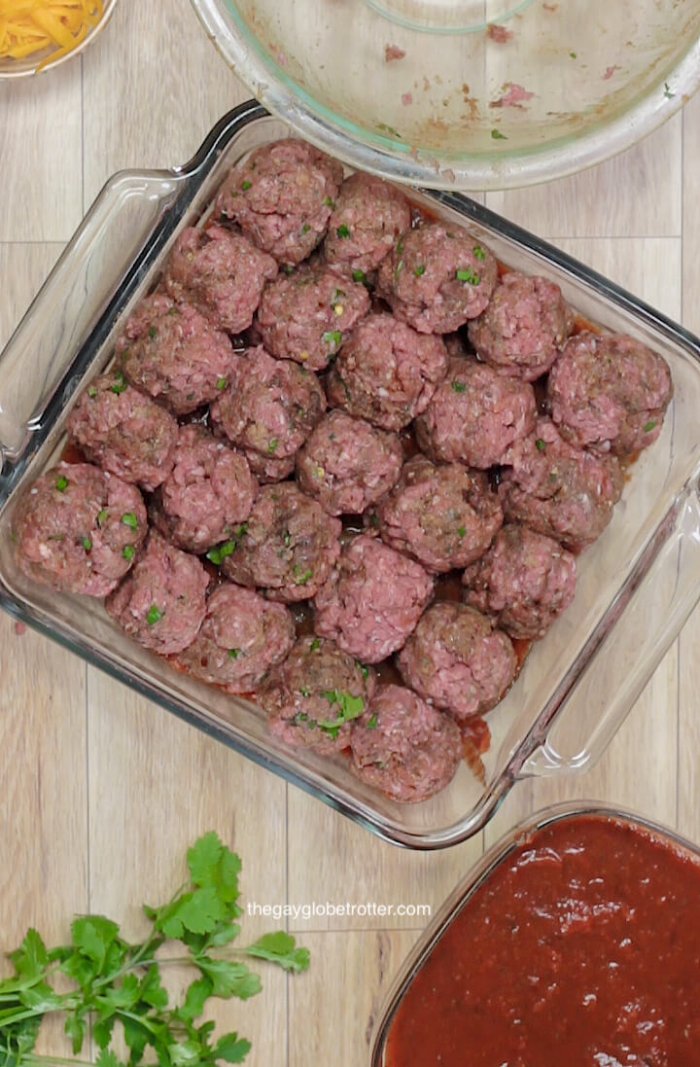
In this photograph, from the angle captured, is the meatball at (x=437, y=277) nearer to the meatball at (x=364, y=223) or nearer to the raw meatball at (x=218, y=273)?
the meatball at (x=364, y=223)

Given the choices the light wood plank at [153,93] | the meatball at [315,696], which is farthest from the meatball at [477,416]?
the light wood plank at [153,93]

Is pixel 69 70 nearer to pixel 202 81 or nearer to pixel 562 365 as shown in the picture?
pixel 202 81

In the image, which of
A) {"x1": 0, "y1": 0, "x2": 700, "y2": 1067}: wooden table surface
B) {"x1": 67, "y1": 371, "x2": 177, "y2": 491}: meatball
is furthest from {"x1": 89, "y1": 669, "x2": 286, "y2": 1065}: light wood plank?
{"x1": 67, "y1": 371, "x2": 177, "y2": 491}: meatball

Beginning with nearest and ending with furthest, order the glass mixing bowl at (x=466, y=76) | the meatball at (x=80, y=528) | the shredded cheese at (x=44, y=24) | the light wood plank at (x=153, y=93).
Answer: the glass mixing bowl at (x=466, y=76)
the meatball at (x=80, y=528)
the shredded cheese at (x=44, y=24)
the light wood plank at (x=153, y=93)

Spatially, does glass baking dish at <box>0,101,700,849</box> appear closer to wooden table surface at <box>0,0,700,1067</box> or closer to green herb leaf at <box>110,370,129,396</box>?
green herb leaf at <box>110,370,129,396</box>

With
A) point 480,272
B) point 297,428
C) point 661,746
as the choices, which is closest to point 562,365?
point 480,272
